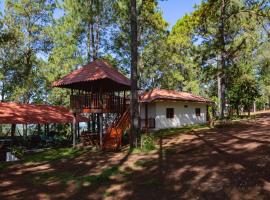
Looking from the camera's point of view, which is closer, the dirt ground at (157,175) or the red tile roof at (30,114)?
the dirt ground at (157,175)

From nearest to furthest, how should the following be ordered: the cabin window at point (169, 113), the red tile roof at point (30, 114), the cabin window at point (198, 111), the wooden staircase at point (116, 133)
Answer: the wooden staircase at point (116, 133)
the red tile roof at point (30, 114)
the cabin window at point (169, 113)
the cabin window at point (198, 111)

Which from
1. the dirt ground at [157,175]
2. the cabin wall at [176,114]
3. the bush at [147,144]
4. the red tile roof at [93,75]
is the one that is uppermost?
the red tile roof at [93,75]

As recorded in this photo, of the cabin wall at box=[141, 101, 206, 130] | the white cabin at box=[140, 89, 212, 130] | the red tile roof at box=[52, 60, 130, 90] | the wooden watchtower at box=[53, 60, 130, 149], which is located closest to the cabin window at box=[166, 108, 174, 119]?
the white cabin at box=[140, 89, 212, 130]

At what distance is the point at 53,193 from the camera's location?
30.1 ft

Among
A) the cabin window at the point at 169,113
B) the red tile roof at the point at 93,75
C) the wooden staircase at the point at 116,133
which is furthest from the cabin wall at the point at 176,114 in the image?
the wooden staircase at the point at 116,133

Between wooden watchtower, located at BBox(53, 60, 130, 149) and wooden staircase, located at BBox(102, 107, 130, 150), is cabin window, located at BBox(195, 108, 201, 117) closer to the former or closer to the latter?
wooden watchtower, located at BBox(53, 60, 130, 149)

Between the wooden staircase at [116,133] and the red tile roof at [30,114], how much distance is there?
5.81 m

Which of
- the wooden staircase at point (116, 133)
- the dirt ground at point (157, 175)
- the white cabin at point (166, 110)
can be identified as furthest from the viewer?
the white cabin at point (166, 110)

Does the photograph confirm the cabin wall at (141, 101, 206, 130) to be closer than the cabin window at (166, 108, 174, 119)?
Yes

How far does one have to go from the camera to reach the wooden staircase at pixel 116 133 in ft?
57.1

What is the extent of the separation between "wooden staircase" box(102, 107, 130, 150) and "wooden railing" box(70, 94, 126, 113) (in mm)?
926

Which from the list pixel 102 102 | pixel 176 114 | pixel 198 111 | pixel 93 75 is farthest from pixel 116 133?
pixel 198 111

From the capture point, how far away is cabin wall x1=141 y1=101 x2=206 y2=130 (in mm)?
28944

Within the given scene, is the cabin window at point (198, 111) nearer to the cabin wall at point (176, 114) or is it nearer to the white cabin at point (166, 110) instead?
the white cabin at point (166, 110)
